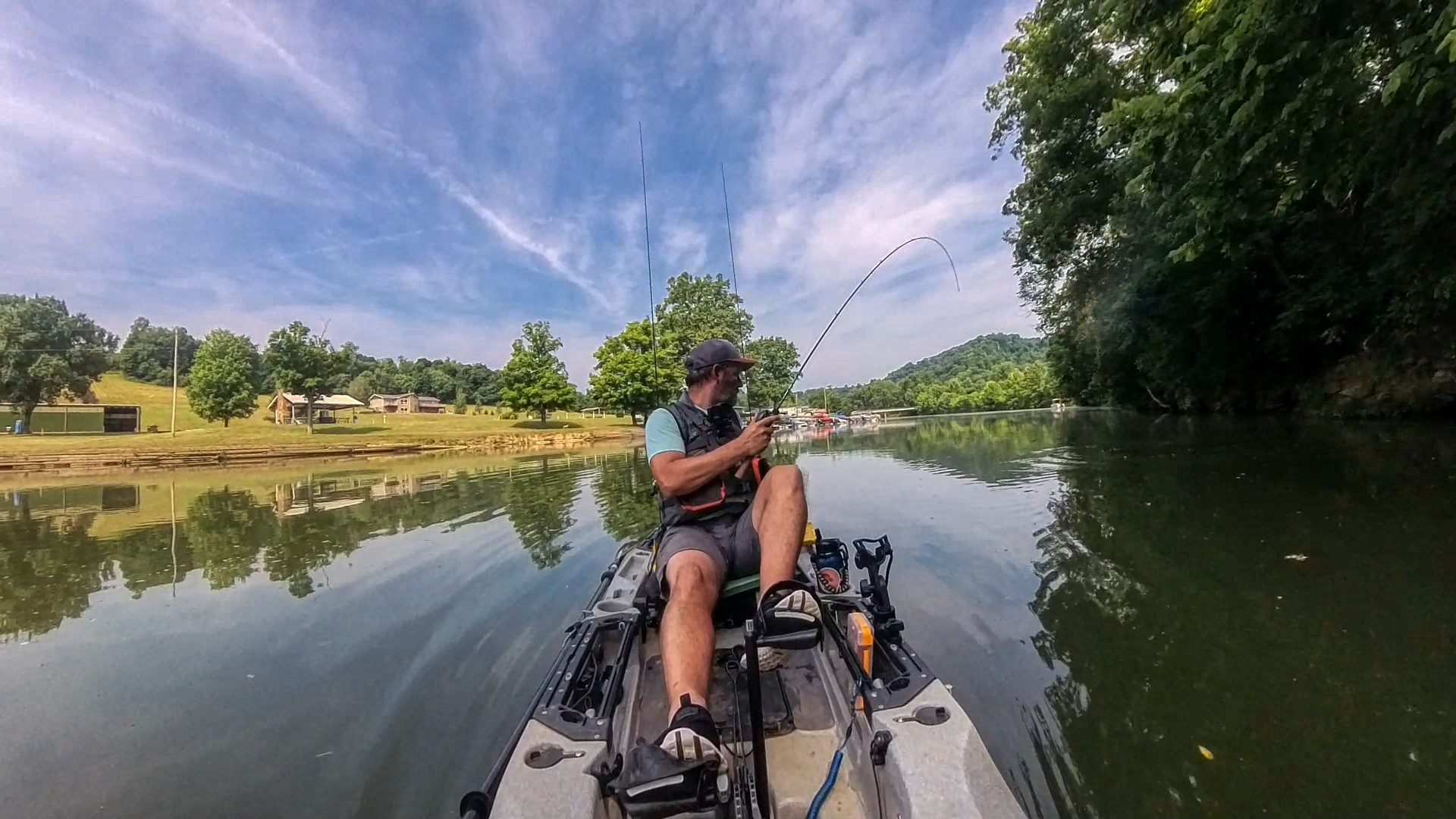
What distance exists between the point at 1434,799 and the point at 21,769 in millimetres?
6418

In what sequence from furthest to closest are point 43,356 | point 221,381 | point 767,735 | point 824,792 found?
point 43,356
point 221,381
point 767,735
point 824,792

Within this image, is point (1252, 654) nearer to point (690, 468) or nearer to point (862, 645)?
point (862, 645)

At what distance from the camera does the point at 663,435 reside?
3125mm

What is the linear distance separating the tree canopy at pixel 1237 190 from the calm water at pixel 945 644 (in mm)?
3680

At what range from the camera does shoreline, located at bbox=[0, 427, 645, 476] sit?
952 inches

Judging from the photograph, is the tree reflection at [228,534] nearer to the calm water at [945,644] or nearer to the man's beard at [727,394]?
the calm water at [945,644]

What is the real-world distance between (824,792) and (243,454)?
3312 centimetres

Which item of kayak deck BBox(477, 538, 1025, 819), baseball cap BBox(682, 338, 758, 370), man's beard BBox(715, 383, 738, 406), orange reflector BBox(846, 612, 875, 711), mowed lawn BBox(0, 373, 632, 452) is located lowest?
kayak deck BBox(477, 538, 1025, 819)

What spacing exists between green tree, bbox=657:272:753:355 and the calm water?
141ft

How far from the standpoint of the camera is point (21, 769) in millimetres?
3123

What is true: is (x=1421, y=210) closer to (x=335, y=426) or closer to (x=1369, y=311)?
(x=1369, y=311)

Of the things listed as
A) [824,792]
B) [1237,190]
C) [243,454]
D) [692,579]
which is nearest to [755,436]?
[692,579]

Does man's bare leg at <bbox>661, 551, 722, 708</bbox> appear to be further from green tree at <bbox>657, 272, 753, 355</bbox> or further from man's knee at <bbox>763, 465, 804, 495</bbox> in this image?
green tree at <bbox>657, 272, 753, 355</bbox>

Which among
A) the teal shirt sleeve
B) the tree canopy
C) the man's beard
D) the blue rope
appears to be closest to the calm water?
the blue rope
